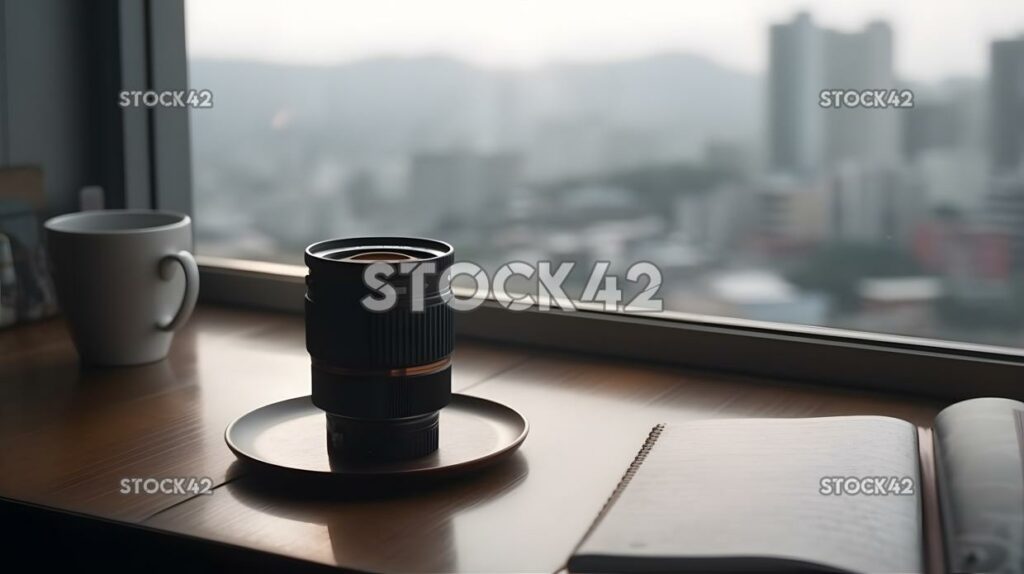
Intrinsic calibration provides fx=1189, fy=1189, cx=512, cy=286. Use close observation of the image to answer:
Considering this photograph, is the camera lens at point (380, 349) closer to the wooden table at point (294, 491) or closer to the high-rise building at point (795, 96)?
the wooden table at point (294, 491)

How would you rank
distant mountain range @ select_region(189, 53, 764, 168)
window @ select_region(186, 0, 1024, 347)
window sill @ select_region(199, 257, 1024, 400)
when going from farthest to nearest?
1. distant mountain range @ select_region(189, 53, 764, 168)
2. window @ select_region(186, 0, 1024, 347)
3. window sill @ select_region(199, 257, 1024, 400)

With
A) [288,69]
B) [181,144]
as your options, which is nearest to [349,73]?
[288,69]

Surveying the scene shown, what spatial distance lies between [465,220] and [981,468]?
0.80 metres

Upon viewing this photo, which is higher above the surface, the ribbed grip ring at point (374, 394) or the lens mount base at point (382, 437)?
the ribbed grip ring at point (374, 394)

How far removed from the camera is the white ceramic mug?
3.54 ft

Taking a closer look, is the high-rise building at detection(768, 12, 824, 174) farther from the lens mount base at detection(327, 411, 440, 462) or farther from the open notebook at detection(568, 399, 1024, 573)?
the lens mount base at detection(327, 411, 440, 462)

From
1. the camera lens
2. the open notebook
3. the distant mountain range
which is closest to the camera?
the open notebook

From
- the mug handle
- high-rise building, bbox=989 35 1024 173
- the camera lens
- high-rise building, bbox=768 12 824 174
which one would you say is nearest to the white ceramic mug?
the mug handle

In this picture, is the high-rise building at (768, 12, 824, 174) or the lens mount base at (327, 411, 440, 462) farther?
the high-rise building at (768, 12, 824, 174)

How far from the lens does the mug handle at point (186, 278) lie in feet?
3.63

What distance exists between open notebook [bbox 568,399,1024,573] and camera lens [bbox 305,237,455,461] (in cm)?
15

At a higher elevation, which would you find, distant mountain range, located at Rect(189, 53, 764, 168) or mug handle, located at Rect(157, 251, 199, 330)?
distant mountain range, located at Rect(189, 53, 764, 168)

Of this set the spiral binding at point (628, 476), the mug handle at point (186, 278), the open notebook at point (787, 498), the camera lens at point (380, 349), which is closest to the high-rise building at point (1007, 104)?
the open notebook at point (787, 498)

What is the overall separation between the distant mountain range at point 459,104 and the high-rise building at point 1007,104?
235 millimetres
